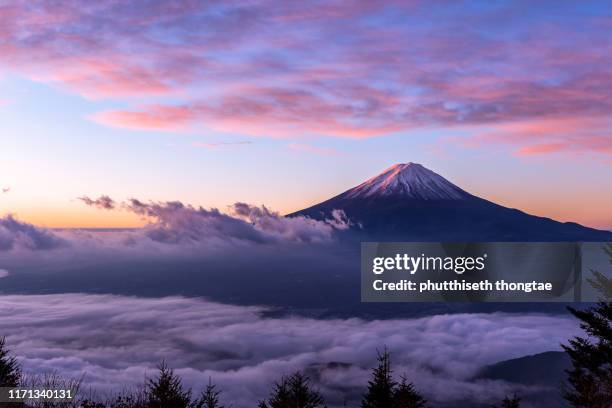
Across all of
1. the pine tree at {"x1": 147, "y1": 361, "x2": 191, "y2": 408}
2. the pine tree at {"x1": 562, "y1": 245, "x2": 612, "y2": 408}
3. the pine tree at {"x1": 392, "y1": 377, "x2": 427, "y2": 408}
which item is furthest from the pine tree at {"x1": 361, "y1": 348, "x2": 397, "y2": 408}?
the pine tree at {"x1": 147, "y1": 361, "x2": 191, "y2": 408}

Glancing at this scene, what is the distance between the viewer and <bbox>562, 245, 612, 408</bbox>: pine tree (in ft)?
102

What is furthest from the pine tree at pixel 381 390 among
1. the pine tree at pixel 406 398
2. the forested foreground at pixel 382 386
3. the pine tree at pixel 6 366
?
the pine tree at pixel 6 366

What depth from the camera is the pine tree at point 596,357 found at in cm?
3102

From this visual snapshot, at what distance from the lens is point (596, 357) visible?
33.9 meters

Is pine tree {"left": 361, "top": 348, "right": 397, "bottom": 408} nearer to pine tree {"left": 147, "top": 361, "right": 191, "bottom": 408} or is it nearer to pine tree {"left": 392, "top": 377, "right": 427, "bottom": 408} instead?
pine tree {"left": 392, "top": 377, "right": 427, "bottom": 408}

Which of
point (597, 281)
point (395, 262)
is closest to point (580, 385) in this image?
point (597, 281)

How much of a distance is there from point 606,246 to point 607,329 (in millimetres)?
9994

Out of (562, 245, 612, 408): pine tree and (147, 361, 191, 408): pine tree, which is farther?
(562, 245, 612, 408): pine tree

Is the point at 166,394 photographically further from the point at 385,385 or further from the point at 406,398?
the point at 385,385

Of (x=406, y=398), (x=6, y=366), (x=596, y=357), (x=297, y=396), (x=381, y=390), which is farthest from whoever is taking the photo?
(x=381, y=390)

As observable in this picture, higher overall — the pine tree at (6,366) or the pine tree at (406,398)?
the pine tree at (6,366)

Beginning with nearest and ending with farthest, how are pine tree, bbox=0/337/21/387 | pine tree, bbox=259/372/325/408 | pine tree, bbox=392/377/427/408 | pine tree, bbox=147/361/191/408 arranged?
pine tree, bbox=0/337/21/387, pine tree, bbox=147/361/191/408, pine tree, bbox=259/372/325/408, pine tree, bbox=392/377/427/408

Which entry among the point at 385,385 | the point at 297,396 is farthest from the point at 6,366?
the point at 385,385

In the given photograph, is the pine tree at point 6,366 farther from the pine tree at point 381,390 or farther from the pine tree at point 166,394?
the pine tree at point 381,390
